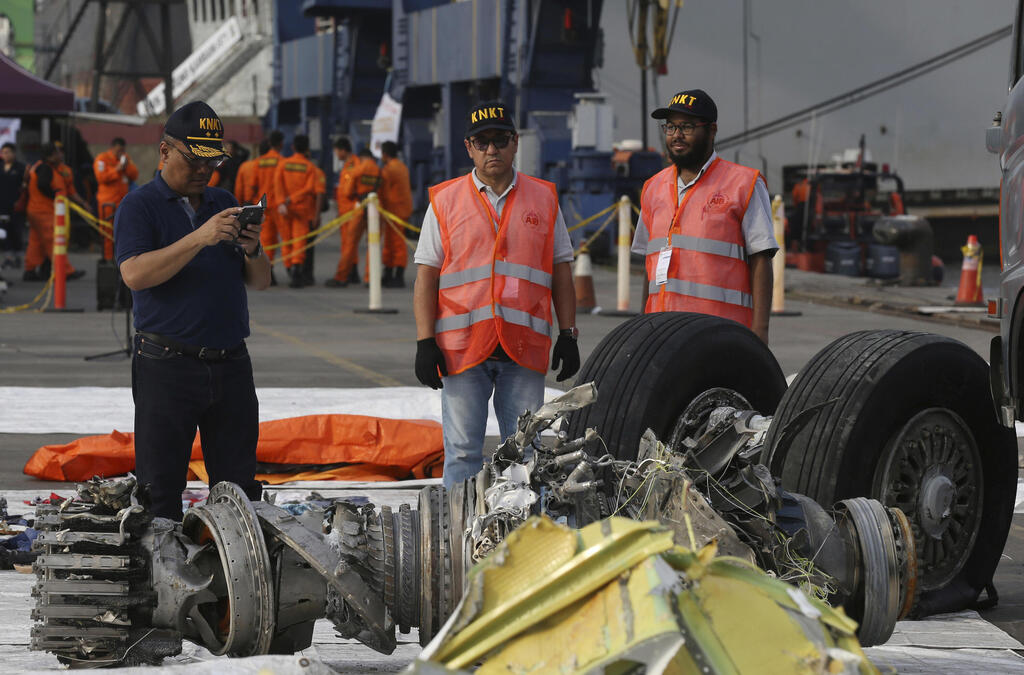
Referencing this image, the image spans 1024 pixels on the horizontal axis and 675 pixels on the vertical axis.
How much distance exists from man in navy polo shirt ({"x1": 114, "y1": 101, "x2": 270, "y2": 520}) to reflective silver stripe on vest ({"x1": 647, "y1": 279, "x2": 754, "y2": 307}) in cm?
209

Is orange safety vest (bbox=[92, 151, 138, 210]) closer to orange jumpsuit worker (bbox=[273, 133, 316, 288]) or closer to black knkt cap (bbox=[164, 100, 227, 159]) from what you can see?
orange jumpsuit worker (bbox=[273, 133, 316, 288])

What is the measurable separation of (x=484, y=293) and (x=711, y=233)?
3.92ft

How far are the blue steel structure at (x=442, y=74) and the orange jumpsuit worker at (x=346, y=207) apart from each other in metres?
4.26

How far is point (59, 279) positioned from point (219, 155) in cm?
1270

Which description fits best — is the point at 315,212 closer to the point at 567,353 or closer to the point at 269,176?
the point at 269,176

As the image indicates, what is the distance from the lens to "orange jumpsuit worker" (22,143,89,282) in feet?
67.9

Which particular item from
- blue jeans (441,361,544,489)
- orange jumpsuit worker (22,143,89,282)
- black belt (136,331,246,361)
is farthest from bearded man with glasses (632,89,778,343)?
orange jumpsuit worker (22,143,89,282)

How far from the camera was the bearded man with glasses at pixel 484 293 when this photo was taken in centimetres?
576

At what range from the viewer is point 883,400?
505 centimetres

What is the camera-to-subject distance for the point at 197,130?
5.01m

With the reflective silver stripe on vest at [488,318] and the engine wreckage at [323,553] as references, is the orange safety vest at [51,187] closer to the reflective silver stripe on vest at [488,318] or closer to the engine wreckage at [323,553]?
the reflective silver stripe on vest at [488,318]

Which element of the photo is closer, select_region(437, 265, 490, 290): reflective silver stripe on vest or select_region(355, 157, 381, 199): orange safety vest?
select_region(437, 265, 490, 290): reflective silver stripe on vest

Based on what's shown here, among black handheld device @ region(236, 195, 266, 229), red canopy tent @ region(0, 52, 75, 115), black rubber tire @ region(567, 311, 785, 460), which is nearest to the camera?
black handheld device @ region(236, 195, 266, 229)

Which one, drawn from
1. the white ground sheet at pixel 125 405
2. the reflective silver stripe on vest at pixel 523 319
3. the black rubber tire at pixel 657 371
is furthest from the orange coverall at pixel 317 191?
the black rubber tire at pixel 657 371
